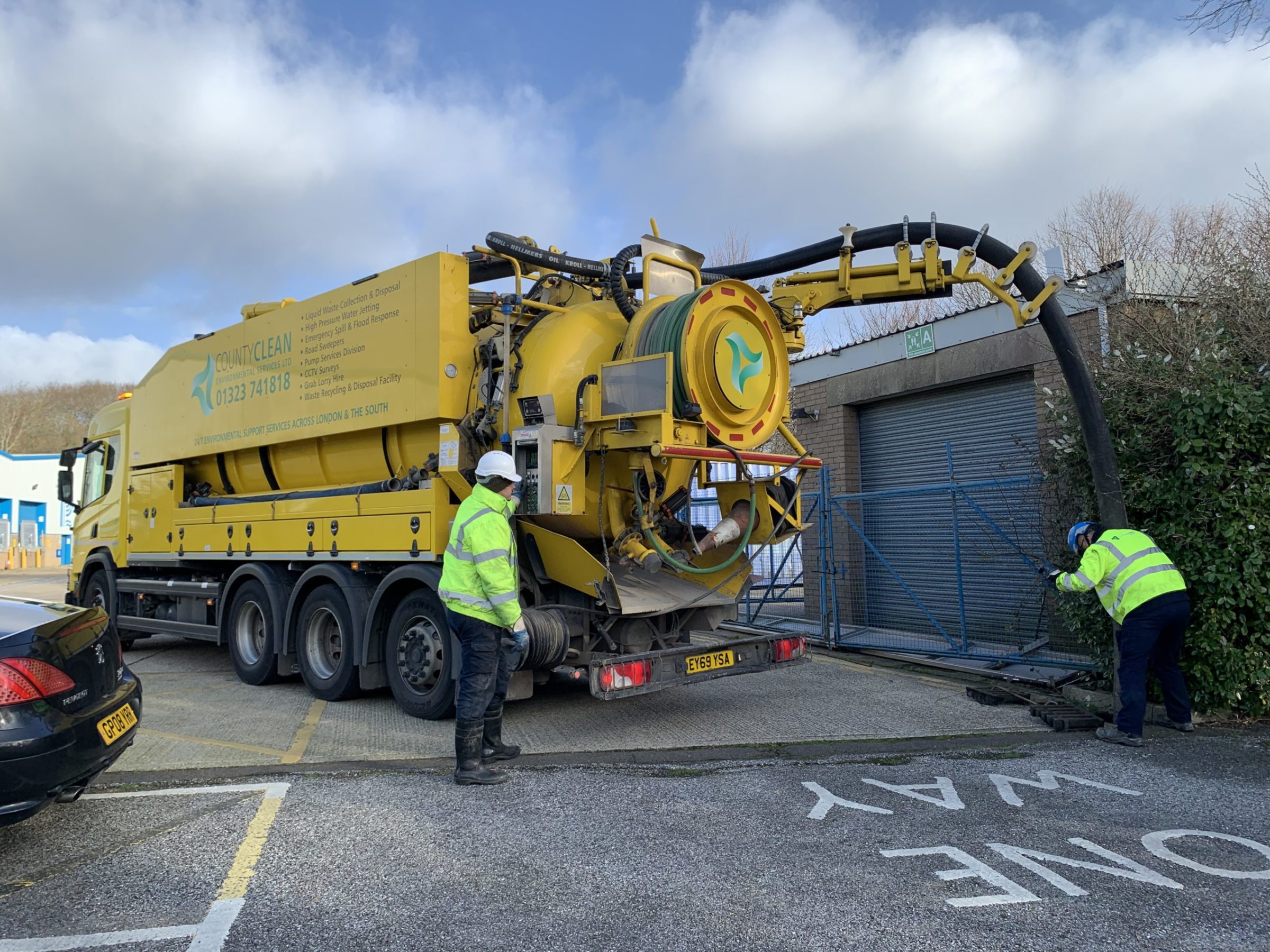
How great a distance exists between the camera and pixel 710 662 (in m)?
6.52

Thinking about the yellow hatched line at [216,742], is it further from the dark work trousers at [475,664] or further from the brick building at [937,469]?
the brick building at [937,469]

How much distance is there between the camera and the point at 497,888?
371cm

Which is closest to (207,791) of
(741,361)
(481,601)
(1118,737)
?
(481,601)

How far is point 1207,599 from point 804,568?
5849mm

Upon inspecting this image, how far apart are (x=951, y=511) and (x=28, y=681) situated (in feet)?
27.8

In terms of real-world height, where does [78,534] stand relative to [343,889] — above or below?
above

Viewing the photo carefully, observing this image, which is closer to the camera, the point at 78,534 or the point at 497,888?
the point at 497,888

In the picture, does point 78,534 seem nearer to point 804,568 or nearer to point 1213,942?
point 804,568

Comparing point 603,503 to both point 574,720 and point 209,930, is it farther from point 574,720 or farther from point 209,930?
point 209,930

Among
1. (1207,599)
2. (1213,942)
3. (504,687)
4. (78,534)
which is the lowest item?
(1213,942)

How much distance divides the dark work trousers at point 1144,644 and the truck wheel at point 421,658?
457 cm

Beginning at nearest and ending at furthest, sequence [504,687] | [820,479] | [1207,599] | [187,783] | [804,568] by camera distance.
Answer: [187,783]
[504,687]
[1207,599]
[820,479]
[804,568]

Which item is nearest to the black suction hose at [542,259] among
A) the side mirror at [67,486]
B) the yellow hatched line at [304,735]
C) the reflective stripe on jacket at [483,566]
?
the reflective stripe on jacket at [483,566]

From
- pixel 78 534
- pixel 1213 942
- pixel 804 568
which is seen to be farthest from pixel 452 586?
pixel 78 534
